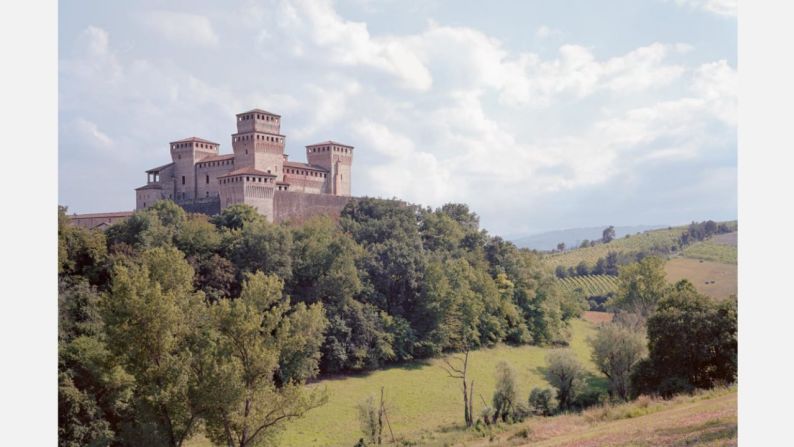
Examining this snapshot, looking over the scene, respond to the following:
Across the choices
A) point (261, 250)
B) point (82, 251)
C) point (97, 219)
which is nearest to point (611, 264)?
point (261, 250)

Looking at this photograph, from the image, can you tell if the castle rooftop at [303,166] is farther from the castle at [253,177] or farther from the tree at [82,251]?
the tree at [82,251]

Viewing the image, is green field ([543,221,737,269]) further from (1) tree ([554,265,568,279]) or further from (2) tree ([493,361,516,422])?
(2) tree ([493,361,516,422])

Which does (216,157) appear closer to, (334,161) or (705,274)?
(334,161)

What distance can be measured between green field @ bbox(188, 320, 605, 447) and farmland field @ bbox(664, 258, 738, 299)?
9.42 m

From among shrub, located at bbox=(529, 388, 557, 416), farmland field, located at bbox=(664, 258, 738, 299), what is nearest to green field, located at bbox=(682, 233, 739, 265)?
farmland field, located at bbox=(664, 258, 738, 299)

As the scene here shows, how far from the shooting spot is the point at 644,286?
38.8m

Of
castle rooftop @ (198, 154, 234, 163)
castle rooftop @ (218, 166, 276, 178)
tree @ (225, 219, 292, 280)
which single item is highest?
castle rooftop @ (198, 154, 234, 163)

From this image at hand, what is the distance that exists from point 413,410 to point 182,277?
33.9 feet

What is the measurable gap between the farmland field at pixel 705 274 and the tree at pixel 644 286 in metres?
2.27

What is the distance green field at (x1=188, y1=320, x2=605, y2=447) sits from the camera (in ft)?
70.2

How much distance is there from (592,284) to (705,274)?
543 inches

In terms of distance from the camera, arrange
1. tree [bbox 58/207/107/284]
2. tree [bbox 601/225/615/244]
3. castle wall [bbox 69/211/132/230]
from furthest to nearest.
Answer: tree [bbox 601/225/615/244] < castle wall [bbox 69/211/132/230] < tree [bbox 58/207/107/284]

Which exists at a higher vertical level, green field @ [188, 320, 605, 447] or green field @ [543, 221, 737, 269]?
green field @ [543, 221, 737, 269]

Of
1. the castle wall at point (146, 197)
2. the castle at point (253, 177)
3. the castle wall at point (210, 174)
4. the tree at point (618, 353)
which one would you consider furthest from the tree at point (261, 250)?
the tree at point (618, 353)
